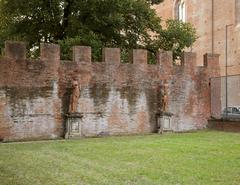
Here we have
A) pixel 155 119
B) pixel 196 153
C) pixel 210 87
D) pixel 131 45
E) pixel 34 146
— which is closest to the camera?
pixel 196 153

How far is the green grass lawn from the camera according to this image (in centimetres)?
994

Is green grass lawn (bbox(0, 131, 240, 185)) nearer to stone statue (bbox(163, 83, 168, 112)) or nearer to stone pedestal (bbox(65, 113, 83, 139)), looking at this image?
stone pedestal (bbox(65, 113, 83, 139))

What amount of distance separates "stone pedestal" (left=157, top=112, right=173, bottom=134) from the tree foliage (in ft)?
13.1

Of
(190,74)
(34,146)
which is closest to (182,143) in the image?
(34,146)

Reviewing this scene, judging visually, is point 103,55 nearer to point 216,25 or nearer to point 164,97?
point 164,97

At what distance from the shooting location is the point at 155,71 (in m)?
22.1

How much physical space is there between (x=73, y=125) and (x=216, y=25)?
26960mm

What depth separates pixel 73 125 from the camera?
1977 centimetres

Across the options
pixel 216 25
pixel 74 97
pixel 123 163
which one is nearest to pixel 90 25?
pixel 74 97

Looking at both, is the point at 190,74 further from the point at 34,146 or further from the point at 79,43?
the point at 34,146

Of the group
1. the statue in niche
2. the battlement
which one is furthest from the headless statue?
the battlement

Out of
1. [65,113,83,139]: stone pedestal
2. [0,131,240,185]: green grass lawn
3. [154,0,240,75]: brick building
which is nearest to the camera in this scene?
[0,131,240,185]: green grass lawn

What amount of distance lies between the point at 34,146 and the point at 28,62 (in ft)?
13.0

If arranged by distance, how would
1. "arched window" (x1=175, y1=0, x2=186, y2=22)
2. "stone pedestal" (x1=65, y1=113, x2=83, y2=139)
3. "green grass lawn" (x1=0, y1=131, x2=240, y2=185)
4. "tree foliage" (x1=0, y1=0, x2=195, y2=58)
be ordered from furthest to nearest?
"arched window" (x1=175, y1=0, x2=186, y2=22) → "tree foliage" (x1=0, y1=0, x2=195, y2=58) → "stone pedestal" (x1=65, y1=113, x2=83, y2=139) → "green grass lawn" (x1=0, y1=131, x2=240, y2=185)
